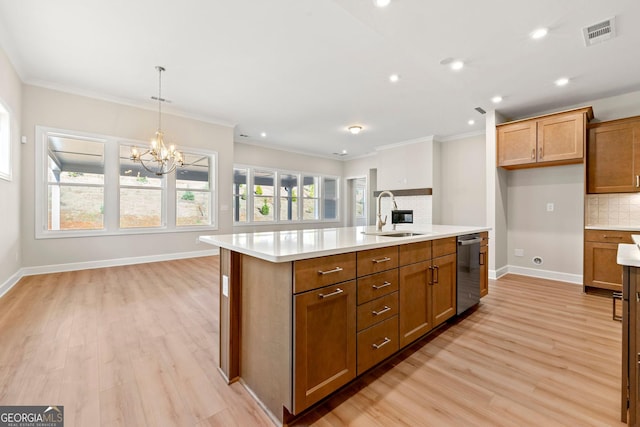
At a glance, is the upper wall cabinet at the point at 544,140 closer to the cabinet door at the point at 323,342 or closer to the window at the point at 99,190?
the cabinet door at the point at 323,342

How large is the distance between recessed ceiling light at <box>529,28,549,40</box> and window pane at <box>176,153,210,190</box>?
216 inches

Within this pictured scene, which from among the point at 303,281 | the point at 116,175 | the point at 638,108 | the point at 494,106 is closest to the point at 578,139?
the point at 638,108

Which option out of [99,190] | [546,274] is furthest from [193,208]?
[546,274]

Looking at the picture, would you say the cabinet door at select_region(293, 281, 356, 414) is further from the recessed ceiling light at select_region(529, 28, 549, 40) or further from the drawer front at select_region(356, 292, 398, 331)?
the recessed ceiling light at select_region(529, 28, 549, 40)

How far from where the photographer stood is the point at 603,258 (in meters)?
3.41

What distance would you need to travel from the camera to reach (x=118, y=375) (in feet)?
5.58

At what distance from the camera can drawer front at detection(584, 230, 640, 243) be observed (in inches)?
128

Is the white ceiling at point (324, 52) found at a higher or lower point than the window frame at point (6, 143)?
higher

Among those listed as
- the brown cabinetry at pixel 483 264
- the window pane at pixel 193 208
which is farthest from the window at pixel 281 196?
the brown cabinetry at pixel 483 264

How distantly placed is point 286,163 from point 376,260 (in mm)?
6811

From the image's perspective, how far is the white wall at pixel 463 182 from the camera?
19.6ft

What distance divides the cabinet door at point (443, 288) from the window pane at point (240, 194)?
5950 mm

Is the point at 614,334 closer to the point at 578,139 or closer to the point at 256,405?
the point at 578,139

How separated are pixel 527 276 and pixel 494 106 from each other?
9.17ft
